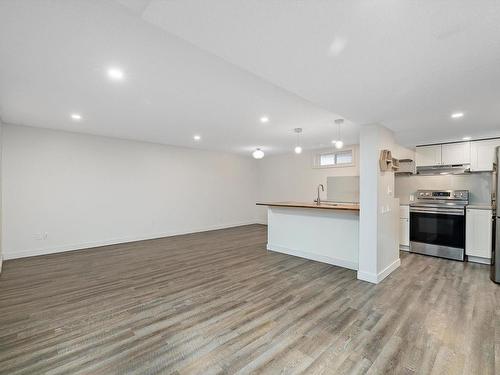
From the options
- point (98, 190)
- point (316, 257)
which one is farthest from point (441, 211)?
point (98, 190)

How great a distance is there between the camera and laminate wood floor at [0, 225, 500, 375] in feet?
6.11

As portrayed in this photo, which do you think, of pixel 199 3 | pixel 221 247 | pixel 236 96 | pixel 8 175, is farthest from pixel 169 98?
pixel 8 175

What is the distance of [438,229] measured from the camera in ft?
A: 15.3

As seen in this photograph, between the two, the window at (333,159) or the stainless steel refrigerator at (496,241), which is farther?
the window at (333,159)

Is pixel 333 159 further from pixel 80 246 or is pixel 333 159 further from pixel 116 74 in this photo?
pixel 80 246

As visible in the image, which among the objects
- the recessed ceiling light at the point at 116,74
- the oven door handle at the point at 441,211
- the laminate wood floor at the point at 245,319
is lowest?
the laminate wood floor at the point at 245,319

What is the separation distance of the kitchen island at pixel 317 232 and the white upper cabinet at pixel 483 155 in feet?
8.52

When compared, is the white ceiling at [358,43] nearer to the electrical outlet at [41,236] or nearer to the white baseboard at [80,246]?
the electrical outlet at [41,236]

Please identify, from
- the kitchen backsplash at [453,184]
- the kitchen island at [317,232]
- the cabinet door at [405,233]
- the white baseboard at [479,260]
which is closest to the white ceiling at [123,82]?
the kitchen island at [317,232]

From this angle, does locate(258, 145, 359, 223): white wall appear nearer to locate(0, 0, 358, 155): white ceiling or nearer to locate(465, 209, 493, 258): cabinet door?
locate(0, 0, 358, 155): white ceiling

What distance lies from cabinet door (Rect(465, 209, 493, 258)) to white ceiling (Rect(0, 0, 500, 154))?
1.55m

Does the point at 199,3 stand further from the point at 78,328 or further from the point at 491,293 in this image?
the point at 491,293

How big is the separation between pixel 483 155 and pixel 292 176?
4.65 m

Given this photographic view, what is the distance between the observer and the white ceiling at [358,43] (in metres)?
1.30
